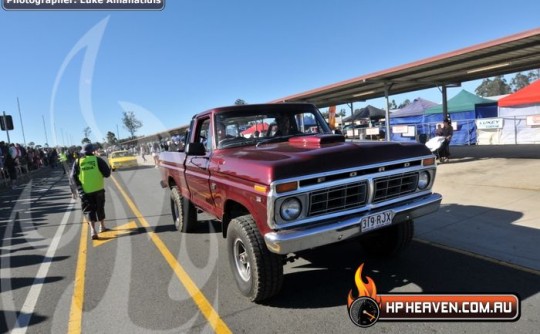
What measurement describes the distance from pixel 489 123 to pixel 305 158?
23.6 meters

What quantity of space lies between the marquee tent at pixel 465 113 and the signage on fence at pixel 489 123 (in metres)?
0.53

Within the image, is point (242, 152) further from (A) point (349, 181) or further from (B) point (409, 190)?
(B) point (409, 190)

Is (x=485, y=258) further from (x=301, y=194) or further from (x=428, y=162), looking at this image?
(x=301, y=194)

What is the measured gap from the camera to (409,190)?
13.9 ft

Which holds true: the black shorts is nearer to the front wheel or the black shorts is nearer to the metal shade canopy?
the front wheel

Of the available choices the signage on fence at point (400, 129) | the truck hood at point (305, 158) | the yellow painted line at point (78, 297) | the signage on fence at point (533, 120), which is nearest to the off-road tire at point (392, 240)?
the truck hood at point (305, 158)

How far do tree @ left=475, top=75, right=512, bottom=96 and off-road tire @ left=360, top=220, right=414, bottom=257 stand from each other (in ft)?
341

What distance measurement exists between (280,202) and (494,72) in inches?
670

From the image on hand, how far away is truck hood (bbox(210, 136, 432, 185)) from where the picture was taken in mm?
3412

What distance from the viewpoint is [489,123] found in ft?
75.6

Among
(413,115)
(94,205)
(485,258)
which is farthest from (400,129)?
(94,205)

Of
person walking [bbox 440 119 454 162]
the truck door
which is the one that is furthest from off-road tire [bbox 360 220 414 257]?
person walking [bbox 440 119 454 162]

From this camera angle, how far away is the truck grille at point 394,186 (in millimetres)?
3895

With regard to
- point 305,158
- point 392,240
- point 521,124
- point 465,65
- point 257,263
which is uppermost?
point 465,65
